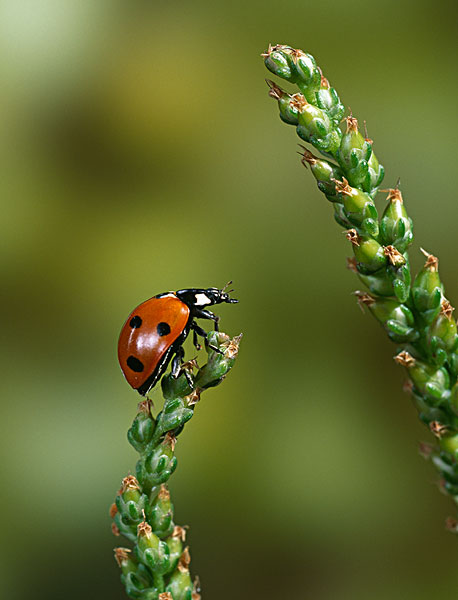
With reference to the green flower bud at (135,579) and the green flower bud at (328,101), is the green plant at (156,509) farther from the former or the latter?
the green flower bud at (328,101)

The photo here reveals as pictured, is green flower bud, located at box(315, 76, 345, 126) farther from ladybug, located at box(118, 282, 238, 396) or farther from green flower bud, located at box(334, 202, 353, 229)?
ladybug, located at box(118, 282, 238, 396)

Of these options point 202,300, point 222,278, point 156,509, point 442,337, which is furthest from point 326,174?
point 222,278

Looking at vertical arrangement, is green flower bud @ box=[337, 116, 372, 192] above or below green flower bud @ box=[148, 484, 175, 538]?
above

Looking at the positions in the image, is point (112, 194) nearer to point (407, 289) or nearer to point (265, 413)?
point (265, 413)

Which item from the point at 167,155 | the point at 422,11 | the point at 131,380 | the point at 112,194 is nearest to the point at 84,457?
the point at 112,194

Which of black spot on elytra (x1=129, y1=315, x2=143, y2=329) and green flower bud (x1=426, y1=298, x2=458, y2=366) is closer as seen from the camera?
green flower bud (x1=426, y1=298, x2=458, y2=366)

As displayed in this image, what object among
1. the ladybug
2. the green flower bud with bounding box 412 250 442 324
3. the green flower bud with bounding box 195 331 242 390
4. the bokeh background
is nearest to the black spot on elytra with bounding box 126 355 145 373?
the ladybug

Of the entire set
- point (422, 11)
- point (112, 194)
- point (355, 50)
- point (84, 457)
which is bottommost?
point (84, 457)
